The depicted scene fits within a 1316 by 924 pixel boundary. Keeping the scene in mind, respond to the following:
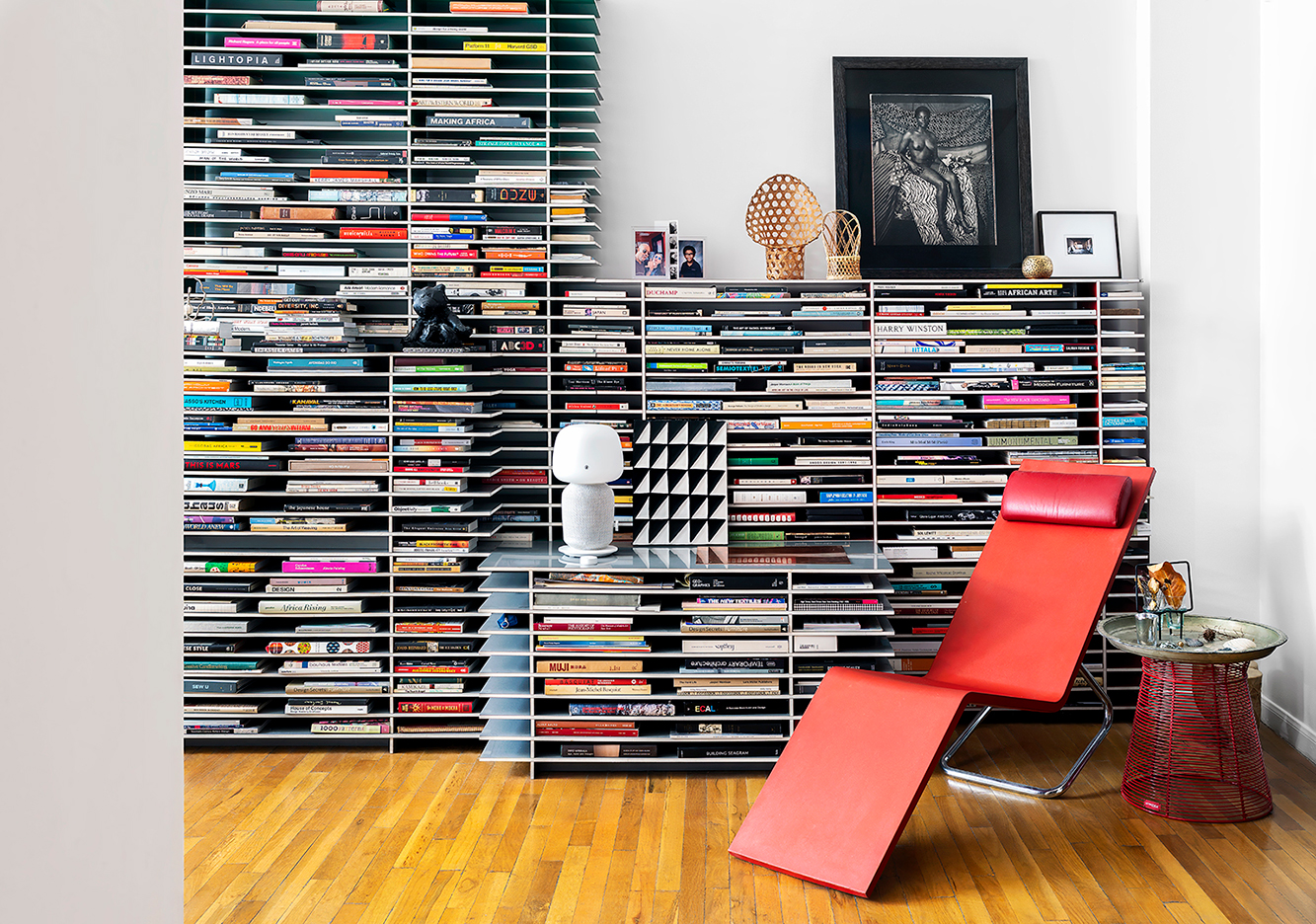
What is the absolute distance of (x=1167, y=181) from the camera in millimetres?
3943

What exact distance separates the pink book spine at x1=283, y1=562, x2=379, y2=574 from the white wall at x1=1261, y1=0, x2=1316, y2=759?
3520 millimetres

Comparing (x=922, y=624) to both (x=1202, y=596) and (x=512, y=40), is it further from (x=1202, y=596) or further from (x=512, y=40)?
(x=512, y=40)

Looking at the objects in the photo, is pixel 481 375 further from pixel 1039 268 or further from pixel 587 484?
pixel 1039 268

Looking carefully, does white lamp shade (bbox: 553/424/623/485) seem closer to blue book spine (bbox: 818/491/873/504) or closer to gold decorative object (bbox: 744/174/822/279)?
blue book spine (bbox: 818/491/873/504)

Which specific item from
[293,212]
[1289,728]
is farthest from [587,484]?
[1289,728]

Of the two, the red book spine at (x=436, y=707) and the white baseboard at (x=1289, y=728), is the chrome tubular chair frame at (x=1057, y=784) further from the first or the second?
the red book spine at (x=436, y=707)

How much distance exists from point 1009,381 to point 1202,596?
1172mm

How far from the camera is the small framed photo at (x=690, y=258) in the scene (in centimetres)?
407

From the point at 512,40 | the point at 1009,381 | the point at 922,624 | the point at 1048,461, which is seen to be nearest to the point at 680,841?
the point at 922,624

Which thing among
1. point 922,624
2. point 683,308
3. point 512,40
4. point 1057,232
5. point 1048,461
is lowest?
point 922,624

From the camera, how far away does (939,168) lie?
4.12m

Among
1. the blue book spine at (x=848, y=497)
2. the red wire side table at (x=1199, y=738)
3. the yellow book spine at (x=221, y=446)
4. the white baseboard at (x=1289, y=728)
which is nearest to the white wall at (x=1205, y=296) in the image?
the white baseboard at (x=1289, y=728)

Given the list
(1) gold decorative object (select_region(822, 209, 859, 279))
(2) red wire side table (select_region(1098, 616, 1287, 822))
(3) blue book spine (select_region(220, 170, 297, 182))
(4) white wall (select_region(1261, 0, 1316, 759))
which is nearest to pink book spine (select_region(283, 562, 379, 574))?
(3) blue book spine (select_region(220, 170, 297, 182))

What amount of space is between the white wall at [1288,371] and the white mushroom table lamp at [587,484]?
2554mm
